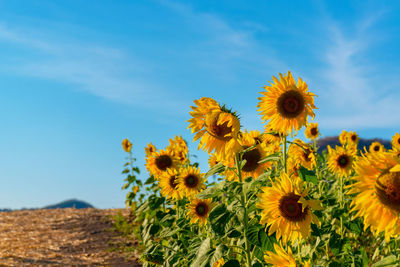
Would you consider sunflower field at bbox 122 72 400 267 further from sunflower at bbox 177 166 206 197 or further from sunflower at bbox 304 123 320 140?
sunflower at bbox 304 123 320 140

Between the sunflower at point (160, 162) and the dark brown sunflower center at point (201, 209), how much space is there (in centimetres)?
100

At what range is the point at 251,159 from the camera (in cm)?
339

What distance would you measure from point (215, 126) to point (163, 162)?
2249 millimetres

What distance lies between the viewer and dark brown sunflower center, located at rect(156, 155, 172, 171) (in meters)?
4.91

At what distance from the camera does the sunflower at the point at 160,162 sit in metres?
4.91

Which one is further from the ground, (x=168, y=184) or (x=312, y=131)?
(x=312, y=131)

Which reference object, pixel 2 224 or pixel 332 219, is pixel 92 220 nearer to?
pixel 2 224

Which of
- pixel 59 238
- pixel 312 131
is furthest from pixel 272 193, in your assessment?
pixel 59 238

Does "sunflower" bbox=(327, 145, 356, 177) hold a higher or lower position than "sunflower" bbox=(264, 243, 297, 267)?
higher

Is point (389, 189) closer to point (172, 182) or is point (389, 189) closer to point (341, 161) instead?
point (172, 182)

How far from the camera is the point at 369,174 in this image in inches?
67.7

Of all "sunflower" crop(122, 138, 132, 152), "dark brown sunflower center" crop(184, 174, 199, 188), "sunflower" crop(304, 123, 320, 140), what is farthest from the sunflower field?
"sunflower" crop(122, 138, 132, 152)

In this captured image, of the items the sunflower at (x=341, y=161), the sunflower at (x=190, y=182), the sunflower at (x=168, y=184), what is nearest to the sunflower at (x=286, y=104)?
the sunflower at (x=190, y=182)

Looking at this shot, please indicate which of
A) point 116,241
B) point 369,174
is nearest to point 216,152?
point 369,174
